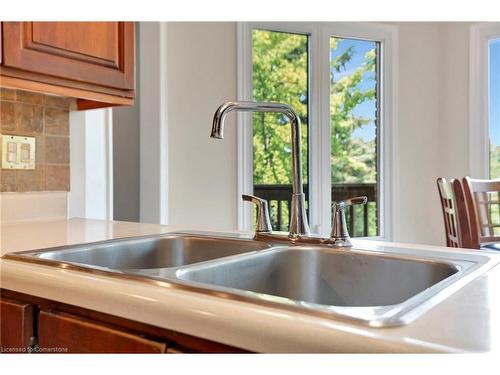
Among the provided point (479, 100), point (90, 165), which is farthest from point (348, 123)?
point (90, 165)

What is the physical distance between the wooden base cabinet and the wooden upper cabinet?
2.29ft

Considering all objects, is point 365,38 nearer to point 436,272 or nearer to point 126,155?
point 126,155

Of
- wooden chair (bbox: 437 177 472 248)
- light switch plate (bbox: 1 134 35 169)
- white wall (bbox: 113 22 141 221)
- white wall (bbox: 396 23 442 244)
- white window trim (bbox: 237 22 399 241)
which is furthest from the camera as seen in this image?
white wall (bbox: 396 23 442 244)

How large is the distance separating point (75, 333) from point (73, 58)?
94cm

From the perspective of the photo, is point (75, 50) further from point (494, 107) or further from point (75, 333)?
point (494, 107)

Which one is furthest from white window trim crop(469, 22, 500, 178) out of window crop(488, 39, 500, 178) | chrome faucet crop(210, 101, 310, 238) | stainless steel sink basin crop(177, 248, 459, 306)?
stainless steel sink basin crop(177, 248, 459, 306)

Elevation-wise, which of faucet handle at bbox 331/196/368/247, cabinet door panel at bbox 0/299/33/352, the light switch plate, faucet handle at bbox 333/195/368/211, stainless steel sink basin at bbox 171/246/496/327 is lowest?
cabinet door panel at bbox 0/299/33/352

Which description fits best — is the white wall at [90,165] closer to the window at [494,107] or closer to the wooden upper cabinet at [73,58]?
the wooden upper cabinet at [73,58]

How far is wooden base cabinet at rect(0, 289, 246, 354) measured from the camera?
584mm

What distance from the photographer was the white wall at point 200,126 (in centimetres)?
280

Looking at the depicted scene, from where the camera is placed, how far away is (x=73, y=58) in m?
1.35

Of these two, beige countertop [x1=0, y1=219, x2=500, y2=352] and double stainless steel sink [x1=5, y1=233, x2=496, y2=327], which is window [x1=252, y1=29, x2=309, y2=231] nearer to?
double stainless steel sink [x1=5, y1=233, x2=496, y2=327]

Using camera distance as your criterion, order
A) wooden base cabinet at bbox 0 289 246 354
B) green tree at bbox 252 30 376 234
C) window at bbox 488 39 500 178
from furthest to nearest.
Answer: window at bbox 488 39 500 178, green tree at bbox 252 30 376 234, wooden base cabinet at bbox 0 289 246 354
